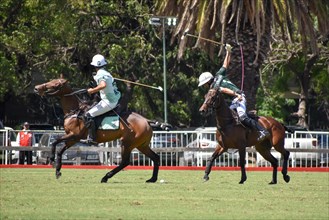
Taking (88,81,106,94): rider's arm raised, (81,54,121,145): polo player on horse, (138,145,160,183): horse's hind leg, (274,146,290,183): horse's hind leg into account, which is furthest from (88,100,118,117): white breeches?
(274,146,290,183): horse's hind leg

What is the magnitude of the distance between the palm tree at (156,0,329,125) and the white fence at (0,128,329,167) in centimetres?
218

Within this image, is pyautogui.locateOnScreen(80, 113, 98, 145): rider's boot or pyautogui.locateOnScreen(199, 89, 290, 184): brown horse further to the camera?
pyautogui.locateOnScreen(80, 113, 98, 145): rider's boot

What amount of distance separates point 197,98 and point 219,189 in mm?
33405

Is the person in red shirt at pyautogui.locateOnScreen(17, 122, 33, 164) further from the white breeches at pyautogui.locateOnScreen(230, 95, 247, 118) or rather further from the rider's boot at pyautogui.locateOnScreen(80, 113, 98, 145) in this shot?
the white breeches at pyautogui.locateOnScreen(230, 95, 247, 118)

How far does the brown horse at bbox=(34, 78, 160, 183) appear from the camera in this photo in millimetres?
22953


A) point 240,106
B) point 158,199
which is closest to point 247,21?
point 240,106

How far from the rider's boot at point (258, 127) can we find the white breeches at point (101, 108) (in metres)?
3.13

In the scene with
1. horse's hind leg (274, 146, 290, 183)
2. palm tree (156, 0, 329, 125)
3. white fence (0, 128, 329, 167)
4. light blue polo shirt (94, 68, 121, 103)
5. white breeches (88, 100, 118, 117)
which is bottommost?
horse's hind leg (274, 146, 290, 183)

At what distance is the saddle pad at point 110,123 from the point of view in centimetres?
2303

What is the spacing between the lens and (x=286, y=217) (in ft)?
49.4

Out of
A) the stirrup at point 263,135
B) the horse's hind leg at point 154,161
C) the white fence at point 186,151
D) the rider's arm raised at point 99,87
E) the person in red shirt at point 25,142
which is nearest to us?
the rider's arm raised at point 99,87

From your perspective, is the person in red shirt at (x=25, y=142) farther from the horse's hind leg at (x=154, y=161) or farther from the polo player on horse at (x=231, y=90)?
the polo player on horse at (x=231, y=90)

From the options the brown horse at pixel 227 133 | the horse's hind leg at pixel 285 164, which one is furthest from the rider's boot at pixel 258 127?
the horse's hind leg at pixel 285 164

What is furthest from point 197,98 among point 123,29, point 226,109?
point 226,109
